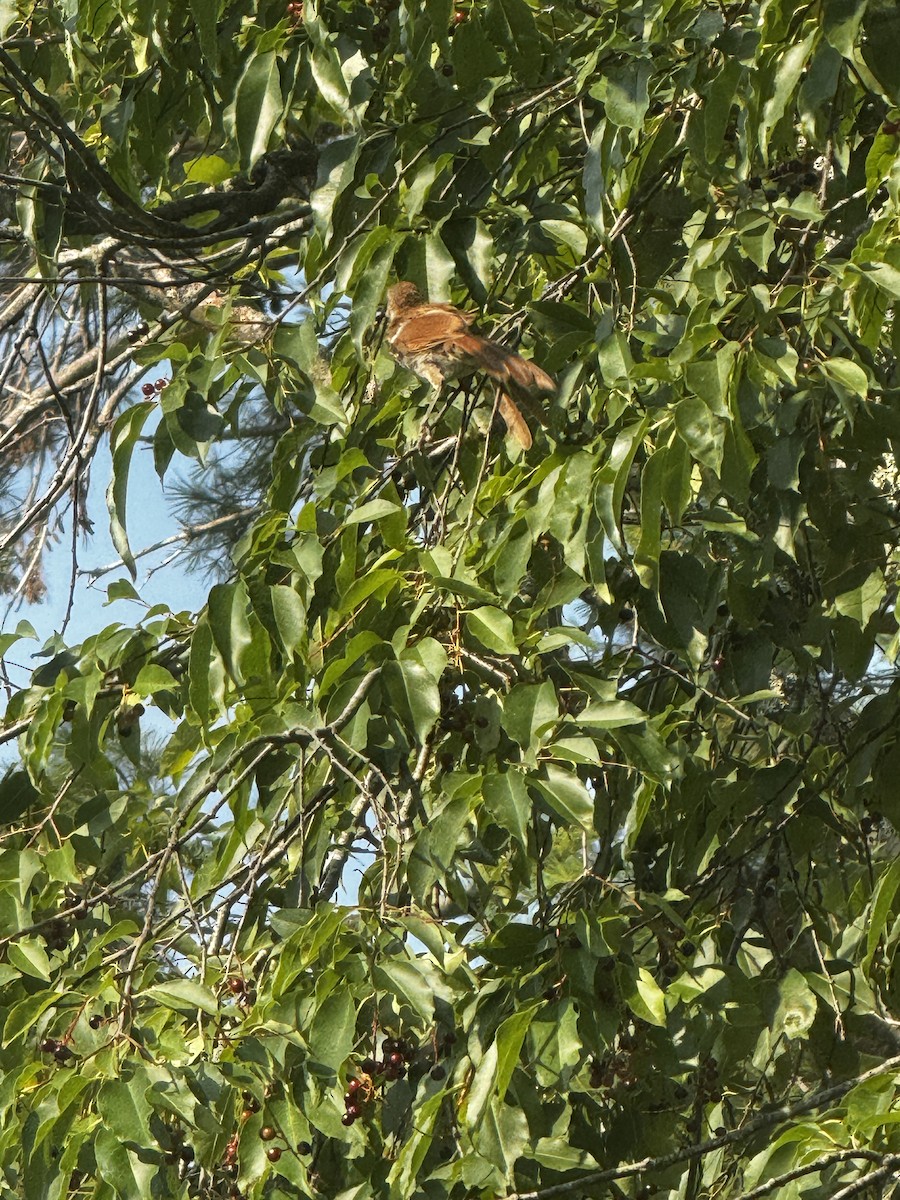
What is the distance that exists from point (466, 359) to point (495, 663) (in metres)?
0.49

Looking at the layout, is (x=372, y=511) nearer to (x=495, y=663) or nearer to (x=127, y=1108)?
(x=495, y=663)

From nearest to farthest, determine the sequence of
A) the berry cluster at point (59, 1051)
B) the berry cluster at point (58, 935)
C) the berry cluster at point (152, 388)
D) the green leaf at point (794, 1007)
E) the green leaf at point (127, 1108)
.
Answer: the green leaf at point (127, 1108), the berry cluster at point (59, 1051), the green leaf at point (794, 1007), the berry cluster at point (58, 935), the berry cluster at point (152, 388)

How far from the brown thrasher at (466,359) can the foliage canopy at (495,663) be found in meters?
0.06

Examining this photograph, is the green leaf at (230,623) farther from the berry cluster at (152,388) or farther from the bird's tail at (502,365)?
the berry cluster at (152,388)

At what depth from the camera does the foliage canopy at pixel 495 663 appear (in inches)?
70.1

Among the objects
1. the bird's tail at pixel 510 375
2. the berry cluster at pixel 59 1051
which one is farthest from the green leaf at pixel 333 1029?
the bird's tail at pixel 510 375

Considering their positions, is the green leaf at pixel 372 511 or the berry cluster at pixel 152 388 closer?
the green leaf at pixel 372 511

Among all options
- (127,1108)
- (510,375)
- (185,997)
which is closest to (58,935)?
(185,997)

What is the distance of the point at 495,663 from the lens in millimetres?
1928

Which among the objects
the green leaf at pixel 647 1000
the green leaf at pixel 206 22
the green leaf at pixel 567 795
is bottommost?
the green leaf at pixel 647 1000

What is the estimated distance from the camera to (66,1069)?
1.85 metres

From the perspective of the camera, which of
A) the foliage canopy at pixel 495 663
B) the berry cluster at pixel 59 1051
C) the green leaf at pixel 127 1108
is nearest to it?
the green leaf at pixel 127 1108

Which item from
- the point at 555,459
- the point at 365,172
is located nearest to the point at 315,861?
the point at 555,459

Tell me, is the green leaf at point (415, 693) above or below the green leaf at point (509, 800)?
above
